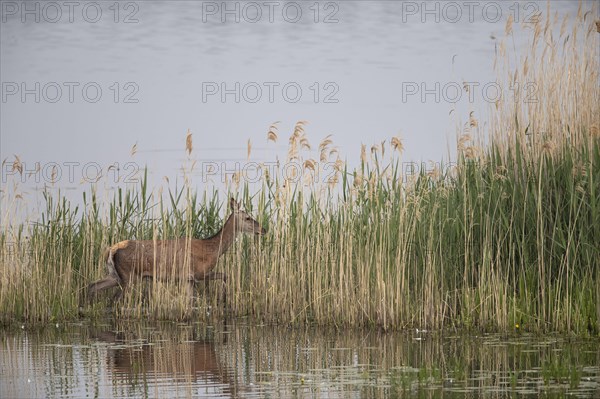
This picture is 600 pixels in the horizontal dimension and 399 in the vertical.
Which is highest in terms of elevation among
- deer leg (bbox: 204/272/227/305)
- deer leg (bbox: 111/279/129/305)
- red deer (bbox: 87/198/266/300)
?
red deer (bbox: 87/198/266/300)

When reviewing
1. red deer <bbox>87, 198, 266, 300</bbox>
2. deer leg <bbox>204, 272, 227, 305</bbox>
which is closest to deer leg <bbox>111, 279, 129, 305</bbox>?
red deer <bbox>87, 198, 266, 300</bbox>

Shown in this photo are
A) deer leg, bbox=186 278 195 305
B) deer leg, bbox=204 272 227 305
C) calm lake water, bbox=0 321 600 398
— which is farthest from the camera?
deer leg, bbox=204 272 227 305

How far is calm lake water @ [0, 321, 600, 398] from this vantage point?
834cm

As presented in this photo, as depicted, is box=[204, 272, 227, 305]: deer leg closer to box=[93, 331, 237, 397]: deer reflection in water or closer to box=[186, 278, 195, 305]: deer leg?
box=[186, 278, 195, 305]: deer leg

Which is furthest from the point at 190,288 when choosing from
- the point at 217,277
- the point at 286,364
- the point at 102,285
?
the point at 286,364

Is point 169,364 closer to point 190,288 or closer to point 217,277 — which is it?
point 190,288

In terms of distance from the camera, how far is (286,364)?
982 cm

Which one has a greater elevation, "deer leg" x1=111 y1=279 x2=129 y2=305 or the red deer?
the red deer

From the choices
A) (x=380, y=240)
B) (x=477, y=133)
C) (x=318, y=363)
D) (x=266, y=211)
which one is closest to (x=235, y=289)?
(x=266, y=211)

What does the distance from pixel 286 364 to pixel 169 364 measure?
3.66 ft

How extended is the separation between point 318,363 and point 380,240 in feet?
10.6

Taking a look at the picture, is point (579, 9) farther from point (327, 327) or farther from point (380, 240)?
Result: point (327, 327)

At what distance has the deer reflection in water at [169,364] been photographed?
880 cm

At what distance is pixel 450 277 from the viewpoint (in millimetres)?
12883
